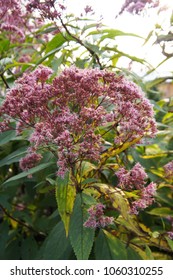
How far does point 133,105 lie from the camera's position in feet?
5.12

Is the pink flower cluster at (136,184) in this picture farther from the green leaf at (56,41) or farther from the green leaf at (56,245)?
the green leaf at (56,41)

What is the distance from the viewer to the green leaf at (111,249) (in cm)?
164

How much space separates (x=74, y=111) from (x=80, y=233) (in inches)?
17.1

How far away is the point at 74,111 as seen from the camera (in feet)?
5.16

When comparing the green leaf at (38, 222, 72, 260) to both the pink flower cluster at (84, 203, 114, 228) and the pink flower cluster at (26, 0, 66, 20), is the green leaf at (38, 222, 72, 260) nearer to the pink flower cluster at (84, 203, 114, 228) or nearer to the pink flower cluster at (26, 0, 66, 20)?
the pink flower cluster at (84, 203, 114, 228)

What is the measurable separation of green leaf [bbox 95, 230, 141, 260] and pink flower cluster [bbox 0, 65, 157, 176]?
1.16 feet

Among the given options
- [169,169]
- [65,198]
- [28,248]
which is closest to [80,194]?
[65,198]

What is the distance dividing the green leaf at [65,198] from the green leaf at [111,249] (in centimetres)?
25

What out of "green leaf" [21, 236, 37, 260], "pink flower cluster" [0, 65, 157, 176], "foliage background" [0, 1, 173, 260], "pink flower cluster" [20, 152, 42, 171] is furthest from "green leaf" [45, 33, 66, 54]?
"green leaf" [21, 236, 37, 260]

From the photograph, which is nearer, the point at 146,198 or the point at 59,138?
the point at 59,138

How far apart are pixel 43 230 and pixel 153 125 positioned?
0.92 meters

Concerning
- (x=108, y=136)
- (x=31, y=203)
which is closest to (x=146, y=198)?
(x=108, y=136)

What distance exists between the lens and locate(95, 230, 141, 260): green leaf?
164cm
